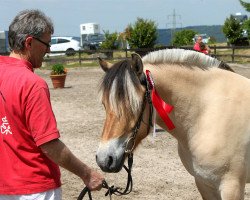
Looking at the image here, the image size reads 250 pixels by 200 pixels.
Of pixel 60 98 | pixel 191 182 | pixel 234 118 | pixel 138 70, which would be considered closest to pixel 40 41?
pixel 138 70

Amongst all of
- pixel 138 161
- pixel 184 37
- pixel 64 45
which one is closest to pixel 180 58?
pixel 138 161

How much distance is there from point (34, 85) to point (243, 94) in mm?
1550

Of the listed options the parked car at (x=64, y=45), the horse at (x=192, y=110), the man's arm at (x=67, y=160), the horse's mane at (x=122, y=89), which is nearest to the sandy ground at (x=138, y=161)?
the horse's mane at (x=122, y=89)

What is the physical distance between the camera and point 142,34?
31.9 m

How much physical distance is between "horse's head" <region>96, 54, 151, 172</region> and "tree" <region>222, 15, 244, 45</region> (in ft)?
106

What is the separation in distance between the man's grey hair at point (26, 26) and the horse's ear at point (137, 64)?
0.64 m

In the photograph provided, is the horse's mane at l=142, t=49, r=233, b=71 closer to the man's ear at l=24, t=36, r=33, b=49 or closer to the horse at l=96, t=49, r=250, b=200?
the horse at l=96, t=49, r=250, b=200

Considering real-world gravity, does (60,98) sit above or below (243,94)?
below

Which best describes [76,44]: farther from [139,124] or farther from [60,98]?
[139,124]

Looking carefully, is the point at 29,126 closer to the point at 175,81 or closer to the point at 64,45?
the point at 175,81

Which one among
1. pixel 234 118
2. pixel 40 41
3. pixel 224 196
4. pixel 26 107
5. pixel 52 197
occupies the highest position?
pixel 40 41

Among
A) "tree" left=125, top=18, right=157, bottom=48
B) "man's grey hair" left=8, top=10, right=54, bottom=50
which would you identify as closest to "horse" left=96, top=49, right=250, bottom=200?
"man's grey hair" left=8, top=10, right=54, bottom=50

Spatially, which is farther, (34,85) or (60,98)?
(60,98)

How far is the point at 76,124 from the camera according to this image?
899cm
